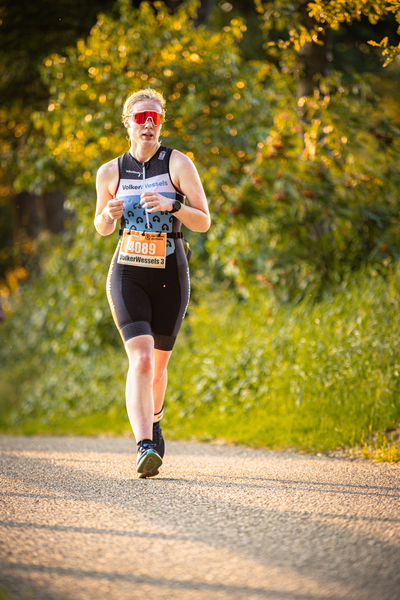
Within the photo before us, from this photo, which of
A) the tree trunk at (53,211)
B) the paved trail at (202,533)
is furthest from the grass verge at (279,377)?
the tree trunk at (53,211)

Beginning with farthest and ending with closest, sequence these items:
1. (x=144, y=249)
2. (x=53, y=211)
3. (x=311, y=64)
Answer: (x=53, y=211)
(x=311, y=64)
(x=144, y=249)

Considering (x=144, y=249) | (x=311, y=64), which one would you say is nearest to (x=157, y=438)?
(x=144, y=249)

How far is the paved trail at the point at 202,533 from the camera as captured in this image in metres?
2.03

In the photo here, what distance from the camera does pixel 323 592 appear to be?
1.98 metres

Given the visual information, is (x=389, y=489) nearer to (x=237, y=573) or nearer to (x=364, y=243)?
(x=237, y=573)

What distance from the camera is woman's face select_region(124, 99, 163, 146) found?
3.92m

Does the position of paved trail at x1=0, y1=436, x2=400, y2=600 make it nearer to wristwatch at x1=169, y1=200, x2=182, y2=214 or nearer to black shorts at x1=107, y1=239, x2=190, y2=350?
black shorts at x1=107, y1=239, x2=190, y2=350

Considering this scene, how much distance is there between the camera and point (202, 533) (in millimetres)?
2572

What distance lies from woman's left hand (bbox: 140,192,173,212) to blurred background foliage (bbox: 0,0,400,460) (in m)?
1.93

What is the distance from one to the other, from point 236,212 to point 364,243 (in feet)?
5.05

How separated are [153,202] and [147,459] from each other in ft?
4.95

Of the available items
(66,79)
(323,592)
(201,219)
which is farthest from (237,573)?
(66,79)

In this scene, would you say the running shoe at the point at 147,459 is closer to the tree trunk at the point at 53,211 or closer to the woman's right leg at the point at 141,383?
the woman's right leg at the point at 141,383

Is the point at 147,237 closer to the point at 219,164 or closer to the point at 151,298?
the point at 151,298
